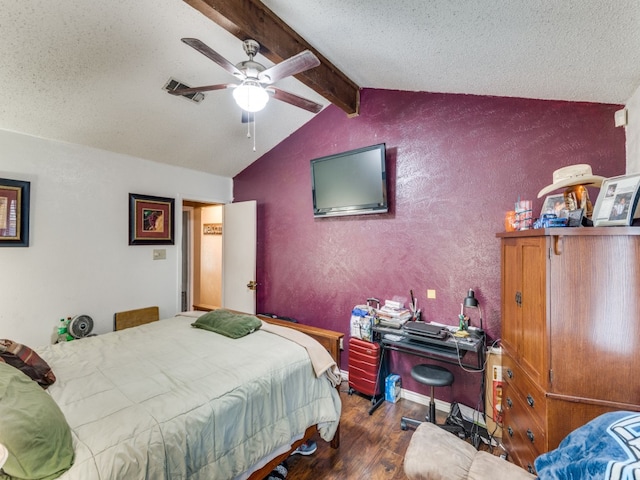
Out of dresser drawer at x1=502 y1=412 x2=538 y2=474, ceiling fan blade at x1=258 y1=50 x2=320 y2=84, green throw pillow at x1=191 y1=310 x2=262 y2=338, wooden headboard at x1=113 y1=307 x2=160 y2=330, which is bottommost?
dresser drawer at x1=502 y1=412 x2=538 y2=474

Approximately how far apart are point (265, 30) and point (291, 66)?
452mm

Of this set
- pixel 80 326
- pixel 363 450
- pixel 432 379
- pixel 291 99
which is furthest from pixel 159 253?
pixel 432 379

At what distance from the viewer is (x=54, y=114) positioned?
2586 mm

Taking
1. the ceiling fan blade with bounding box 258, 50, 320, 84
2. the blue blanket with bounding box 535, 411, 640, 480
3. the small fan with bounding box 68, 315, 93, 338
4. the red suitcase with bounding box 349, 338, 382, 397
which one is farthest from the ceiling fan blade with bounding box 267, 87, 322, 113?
the small fan with bounding box 68, 315, 93, 338

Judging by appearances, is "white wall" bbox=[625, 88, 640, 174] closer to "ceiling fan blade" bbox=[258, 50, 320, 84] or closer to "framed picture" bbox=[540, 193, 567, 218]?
"framed picture" bbox=[540, 193, 567, 218]

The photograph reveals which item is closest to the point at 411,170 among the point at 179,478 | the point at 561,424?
the point at 561,424

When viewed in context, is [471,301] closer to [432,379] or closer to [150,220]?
[432,379]

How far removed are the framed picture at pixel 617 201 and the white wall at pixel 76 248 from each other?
4.05 m

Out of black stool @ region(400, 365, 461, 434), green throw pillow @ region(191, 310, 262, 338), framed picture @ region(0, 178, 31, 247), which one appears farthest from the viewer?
framed picture @ region(0, 178, 31, 247)

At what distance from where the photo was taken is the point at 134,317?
342cm

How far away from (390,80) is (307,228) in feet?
5.96

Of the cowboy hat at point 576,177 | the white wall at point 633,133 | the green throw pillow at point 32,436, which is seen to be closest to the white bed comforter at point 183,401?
the green throw pillow at point 32,436

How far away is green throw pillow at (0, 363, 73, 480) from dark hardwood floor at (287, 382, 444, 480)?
4.46 ft

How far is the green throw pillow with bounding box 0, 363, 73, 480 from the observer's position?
96 cm
